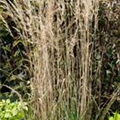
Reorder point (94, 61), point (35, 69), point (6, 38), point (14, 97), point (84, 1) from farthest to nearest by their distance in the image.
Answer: point (6, 38) < point (14, 97) < point (94, 61) < point (35, 69) < point (84, 1)

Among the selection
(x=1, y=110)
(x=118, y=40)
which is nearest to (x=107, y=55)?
(x=118, y=40)

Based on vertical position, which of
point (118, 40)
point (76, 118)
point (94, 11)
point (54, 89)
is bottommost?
point (76, 118)

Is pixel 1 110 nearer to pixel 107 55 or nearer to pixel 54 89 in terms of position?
pixel 54 89

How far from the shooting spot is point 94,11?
2.60 meters

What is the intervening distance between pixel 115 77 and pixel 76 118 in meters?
0.62

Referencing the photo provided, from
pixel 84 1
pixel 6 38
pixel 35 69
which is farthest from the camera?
pixel 6 38

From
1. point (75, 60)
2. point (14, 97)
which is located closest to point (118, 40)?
point (75, 60)

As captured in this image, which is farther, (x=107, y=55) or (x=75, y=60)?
(x=107, y=55)

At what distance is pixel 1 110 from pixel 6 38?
1.02 m

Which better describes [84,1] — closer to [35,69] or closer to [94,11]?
[94,11]

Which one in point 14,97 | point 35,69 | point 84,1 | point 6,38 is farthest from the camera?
point 6,38

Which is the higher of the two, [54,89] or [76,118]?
[54,89]

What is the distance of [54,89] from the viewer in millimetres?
2635

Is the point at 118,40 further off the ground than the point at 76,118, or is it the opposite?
the point at 118,40
